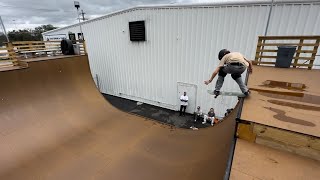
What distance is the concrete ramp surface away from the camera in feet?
14.6

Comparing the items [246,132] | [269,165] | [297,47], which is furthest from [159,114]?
[269,165]

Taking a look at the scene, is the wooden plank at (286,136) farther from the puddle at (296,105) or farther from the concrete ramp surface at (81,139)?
the puddle at (296,105)

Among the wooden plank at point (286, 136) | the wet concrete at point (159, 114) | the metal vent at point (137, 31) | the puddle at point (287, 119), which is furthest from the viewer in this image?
the metal vent at point (137, 31)

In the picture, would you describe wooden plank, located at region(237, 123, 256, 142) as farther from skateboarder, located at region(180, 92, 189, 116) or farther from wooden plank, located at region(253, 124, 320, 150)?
skateboarder, located at region(180, 92, 189, 116)

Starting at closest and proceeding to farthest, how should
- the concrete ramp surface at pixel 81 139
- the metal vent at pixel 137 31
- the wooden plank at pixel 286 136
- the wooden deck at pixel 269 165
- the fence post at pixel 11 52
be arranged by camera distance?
the wooden deck at pixel 269 165
the wooden plank at pixel 286 136
the concrete ramp surface at pixel 81 139
the fence post at pixel 11 52
the metal vent at pixel 137 31

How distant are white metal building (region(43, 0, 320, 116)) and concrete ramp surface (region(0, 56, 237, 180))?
3.68 meters

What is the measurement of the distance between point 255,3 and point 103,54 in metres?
10.8

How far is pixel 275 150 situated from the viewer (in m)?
2.35

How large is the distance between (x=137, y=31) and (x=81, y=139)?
732cm

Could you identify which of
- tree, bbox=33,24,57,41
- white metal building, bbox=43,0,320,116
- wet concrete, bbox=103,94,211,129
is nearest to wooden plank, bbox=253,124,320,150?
white metal building, bbox=43,0,320,116

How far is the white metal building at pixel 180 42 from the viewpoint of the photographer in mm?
6879

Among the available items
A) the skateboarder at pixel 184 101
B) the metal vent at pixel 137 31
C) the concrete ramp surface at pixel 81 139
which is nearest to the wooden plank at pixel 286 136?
the concrete ramp surface at pixel 81 139

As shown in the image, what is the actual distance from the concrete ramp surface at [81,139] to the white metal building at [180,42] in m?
3.68

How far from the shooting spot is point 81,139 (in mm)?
6000
